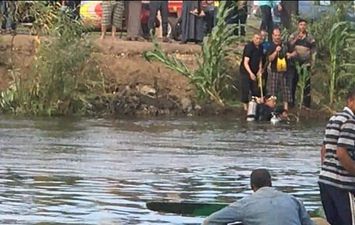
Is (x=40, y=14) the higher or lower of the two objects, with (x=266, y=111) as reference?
higher

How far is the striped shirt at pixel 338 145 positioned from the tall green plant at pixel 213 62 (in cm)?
1505

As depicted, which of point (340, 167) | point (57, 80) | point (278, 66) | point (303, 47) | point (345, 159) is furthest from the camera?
point (303, 47)

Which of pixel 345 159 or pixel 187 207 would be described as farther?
pixel 187 207

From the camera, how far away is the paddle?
13398 mm

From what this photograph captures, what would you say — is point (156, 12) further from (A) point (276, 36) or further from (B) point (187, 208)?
(B) point (187, 208)

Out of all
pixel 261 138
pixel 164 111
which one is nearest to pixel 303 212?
pixel 261 138

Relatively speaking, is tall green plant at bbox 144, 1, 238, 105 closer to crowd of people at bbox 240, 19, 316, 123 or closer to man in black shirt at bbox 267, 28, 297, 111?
crowd of people at bbox 240, 19, 316, 123

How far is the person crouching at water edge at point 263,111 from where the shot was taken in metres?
25.2

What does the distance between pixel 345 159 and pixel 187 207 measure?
297 centimetres

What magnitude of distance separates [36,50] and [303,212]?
53.1 ft

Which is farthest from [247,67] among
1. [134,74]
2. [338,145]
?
[338,145]

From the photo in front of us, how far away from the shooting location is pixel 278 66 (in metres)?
25.8

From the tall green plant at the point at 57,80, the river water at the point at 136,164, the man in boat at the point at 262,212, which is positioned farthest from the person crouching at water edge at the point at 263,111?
the man in boat at the point at 262,212

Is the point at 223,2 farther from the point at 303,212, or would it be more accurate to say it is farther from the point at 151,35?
the point at 303,212
